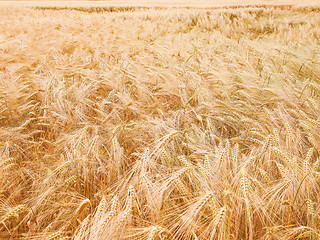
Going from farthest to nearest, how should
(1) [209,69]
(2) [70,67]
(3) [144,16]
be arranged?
(3) [144,16] → (2) [70,67] → (1) [209,69]

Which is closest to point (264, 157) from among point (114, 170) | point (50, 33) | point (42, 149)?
point (114, 170)

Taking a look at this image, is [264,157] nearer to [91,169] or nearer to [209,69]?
[91,169]

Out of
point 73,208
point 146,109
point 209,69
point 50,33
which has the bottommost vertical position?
point 73,208

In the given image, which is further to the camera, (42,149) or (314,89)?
(314,89)

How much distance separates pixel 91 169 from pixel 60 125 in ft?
1.88

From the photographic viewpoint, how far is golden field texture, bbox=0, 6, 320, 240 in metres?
0.99

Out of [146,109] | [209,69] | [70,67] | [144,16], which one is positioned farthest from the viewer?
[144,16]

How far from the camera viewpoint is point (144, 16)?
7.80 m

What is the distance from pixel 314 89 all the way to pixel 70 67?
2.30 m

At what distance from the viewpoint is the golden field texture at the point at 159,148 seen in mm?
990

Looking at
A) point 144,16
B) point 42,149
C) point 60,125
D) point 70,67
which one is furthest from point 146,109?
point 144,16

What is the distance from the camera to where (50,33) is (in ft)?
13.3

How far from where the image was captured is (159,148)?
1.30m

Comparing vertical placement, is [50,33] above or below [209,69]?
above
